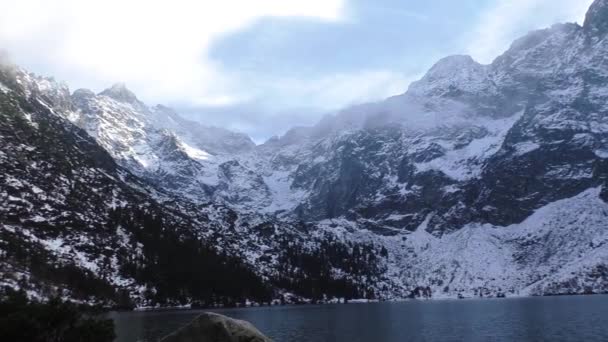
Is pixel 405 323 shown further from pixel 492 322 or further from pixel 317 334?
pixel 317 334

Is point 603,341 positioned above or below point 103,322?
below

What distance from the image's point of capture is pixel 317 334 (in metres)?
130

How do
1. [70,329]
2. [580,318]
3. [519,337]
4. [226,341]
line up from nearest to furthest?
[226,341] < [70,329] < [519,337] < [580,318]

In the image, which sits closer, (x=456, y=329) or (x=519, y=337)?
(x=519, y=337)

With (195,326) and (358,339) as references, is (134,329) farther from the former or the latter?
(195,326)

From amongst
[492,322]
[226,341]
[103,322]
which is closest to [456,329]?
[492,322]

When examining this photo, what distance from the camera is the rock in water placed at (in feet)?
120

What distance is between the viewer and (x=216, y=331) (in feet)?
120

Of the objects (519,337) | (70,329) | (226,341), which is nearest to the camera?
(226,341)

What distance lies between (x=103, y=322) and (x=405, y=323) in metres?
116

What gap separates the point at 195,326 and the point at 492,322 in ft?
420

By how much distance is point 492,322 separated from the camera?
150000 millimetres

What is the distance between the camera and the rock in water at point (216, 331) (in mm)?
36469

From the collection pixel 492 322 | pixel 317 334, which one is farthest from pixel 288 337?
pixel 492 322
